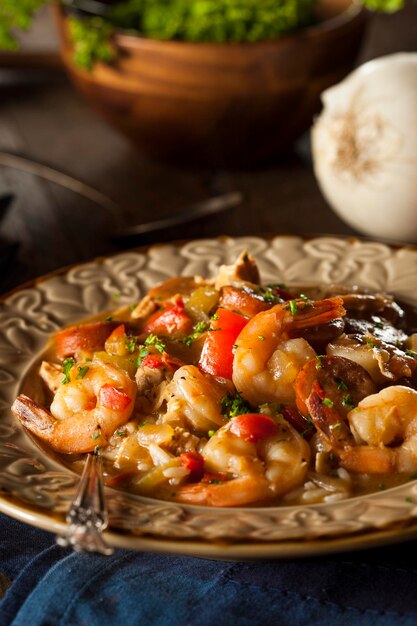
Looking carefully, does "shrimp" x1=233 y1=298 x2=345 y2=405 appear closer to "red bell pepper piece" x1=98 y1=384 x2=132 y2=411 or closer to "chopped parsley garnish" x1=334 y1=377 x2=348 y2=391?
"chopped parsley garnish" x1=334 y1=377 x2=348 y2=391

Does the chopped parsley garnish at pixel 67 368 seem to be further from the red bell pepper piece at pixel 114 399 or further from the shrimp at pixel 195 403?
the shrimp at pixel 195 403

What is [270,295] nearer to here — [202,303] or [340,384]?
[202,303]

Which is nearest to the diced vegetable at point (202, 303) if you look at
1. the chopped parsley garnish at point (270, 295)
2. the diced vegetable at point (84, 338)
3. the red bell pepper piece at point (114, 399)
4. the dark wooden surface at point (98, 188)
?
the chopped parsley garnish at point (270, 295)

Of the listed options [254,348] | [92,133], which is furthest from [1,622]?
[92,133]

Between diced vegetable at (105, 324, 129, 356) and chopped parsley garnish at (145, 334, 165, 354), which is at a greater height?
chopped parsley garnish at (145, 334, 165, 354)

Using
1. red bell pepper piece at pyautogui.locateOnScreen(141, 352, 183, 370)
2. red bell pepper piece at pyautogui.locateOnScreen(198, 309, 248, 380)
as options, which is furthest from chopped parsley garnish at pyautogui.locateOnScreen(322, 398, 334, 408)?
red bell pepper piece at pyautogui.locateOnScreen(141, 352, 183, 370)

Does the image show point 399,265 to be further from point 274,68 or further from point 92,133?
point 92,133

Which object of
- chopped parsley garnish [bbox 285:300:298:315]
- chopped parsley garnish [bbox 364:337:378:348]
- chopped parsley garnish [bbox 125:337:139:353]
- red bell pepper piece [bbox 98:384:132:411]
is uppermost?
chopped parsley garnish [bbox 285:300:298:315]
